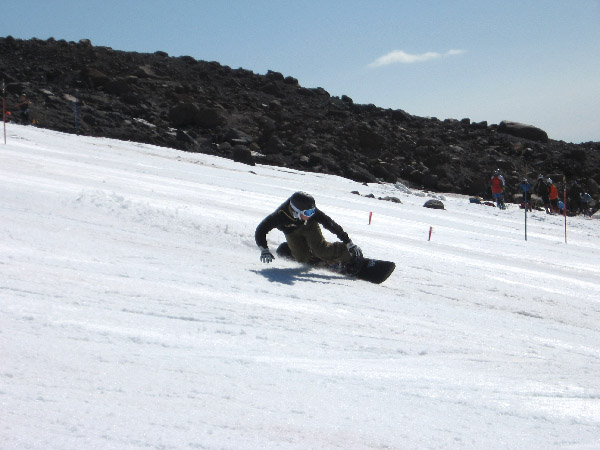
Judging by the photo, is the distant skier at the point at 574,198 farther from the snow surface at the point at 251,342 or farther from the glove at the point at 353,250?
the glove at the point at 353,250

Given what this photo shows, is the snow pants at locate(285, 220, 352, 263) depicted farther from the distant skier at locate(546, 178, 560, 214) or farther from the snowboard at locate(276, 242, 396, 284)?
the distant skier at locate(546, 178, 560, 214)

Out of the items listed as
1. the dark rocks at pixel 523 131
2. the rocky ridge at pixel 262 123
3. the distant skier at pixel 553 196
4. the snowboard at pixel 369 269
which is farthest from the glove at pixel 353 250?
the dark rocks at pixel 523 131

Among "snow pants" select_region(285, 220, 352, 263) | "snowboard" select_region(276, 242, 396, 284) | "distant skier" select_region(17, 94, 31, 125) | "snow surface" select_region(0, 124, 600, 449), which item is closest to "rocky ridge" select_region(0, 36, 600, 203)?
"distant skier" select_region(17, 94, 31, 125)

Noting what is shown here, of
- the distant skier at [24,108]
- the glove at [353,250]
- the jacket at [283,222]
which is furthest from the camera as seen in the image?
the distant skier at [24,108]

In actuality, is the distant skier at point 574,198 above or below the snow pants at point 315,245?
above

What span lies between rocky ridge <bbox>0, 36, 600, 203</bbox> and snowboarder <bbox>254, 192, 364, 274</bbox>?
17951 mm

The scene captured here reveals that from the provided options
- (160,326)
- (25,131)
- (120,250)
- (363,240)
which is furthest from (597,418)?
(25,131)

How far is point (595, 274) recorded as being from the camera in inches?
397

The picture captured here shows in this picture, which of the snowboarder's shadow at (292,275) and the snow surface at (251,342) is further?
the snowboarder's shadow at (292,275)

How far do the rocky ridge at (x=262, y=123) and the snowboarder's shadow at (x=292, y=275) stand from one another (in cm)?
1805

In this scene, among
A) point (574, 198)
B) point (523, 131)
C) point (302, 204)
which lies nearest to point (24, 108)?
point (302, 204)

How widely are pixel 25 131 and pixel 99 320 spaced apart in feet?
53.8

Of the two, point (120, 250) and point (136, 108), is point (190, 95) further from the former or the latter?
point (120, 250)

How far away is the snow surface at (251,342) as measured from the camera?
2781mm
